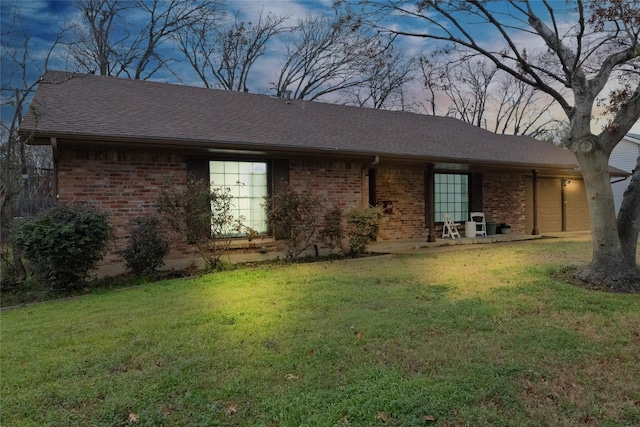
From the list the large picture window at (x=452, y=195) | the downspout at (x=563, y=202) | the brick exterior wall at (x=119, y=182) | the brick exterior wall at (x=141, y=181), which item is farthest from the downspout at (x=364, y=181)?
the downspout at (x=563, y=202)

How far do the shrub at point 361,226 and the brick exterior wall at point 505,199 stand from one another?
20.8 feet

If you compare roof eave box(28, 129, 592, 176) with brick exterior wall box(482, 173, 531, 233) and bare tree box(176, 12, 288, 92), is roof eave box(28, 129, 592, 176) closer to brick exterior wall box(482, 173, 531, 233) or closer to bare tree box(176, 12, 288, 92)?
brick exterior wall box(482, 173, 531, 233)

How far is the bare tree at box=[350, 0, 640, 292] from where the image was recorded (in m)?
6.18

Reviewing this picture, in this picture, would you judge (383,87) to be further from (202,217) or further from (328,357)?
(328,357)

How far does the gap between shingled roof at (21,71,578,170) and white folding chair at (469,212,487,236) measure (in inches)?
78.8

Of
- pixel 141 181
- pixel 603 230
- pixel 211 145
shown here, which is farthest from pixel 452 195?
pixel 141 181

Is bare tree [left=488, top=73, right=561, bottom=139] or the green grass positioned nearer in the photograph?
the green grass

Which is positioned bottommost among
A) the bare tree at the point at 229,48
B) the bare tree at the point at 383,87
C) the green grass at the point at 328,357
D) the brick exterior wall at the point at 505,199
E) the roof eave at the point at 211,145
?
the green grass at the point at 328,357

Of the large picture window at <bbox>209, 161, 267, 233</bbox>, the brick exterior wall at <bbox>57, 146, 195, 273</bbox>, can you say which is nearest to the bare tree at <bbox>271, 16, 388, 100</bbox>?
the large picture window at <bbox>209, 161, 267, 233</bbox>

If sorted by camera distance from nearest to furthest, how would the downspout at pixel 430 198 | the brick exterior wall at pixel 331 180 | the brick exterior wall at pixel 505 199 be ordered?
the brick exterior wall at pixel 331 180 < the downspout at pixel 430 198 < the brick exterior wall at pixel 505 199

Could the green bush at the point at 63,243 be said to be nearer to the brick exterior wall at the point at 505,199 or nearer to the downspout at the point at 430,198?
the downspout at the point at 430,198

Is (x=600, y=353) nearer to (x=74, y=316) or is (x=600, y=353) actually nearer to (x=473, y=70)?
(x=74, y=316)

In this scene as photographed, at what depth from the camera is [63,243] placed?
20.6 feet

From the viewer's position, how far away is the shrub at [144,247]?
725cm
